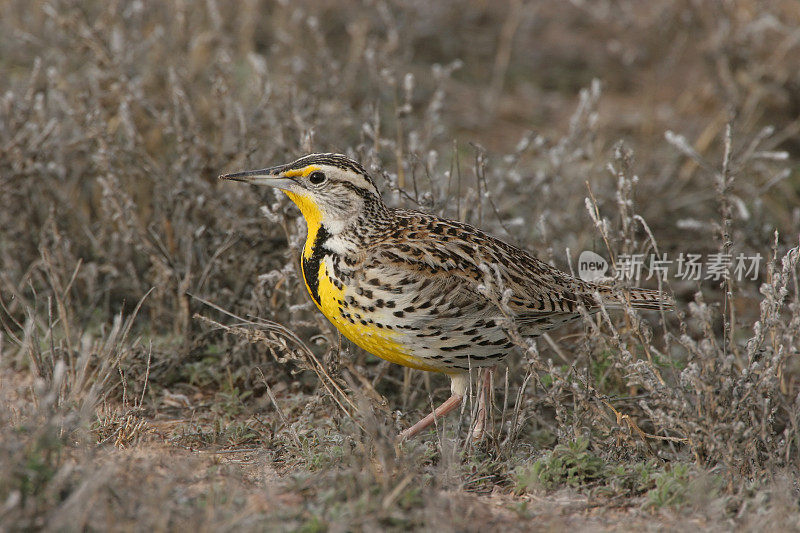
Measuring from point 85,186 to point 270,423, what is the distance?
2.28m

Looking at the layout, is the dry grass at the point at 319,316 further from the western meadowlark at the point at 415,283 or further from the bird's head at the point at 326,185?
the bird's head at the point at 326,185

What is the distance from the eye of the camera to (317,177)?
3.64 meters

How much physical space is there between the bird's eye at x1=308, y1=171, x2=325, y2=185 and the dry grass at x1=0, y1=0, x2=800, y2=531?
356 millimetres

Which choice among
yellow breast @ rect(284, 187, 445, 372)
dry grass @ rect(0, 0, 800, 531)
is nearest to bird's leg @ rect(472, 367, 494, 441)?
dry grass @ rect(0, 0, 800, 531)

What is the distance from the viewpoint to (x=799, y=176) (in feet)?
21.2

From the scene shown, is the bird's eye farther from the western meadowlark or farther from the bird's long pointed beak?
the bird's long pointed beak

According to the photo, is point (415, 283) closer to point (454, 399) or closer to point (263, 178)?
point (454, 399)

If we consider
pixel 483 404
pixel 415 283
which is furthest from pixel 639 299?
pixel 415 283

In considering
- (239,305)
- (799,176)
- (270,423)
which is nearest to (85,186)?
(239,305)

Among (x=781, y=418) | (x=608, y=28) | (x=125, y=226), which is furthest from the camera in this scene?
(x=608, y=28)

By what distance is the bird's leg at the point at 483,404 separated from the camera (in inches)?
146

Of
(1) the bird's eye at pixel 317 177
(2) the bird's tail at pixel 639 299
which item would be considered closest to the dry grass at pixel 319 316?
(2) the bird's tail at pixel 639 299

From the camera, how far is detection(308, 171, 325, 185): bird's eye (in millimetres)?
3635

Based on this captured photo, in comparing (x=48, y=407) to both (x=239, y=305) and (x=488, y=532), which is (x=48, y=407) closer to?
(x=488, y=532)
